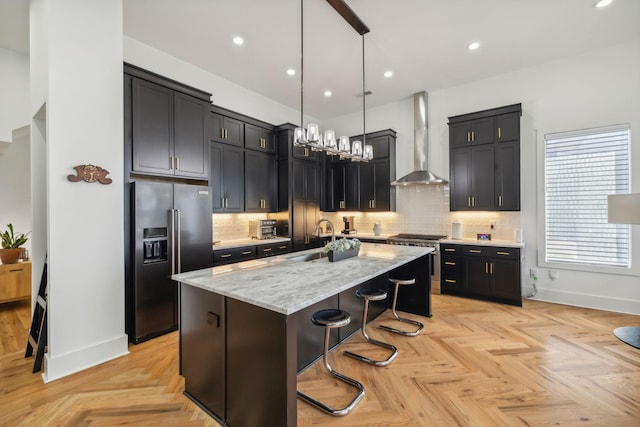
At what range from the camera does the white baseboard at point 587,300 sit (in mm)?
3629

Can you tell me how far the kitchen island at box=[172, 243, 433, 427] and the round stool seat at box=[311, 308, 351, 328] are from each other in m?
0.18

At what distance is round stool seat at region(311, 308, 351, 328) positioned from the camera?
195 centimetres

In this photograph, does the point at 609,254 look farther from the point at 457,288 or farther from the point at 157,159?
the point at 157,159

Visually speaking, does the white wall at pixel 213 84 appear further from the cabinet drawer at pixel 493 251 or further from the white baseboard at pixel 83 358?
the cabinet drawer at pixel 493 251

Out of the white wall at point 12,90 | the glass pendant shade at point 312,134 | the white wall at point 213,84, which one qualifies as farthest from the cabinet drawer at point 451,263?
the white wall at point 12,90

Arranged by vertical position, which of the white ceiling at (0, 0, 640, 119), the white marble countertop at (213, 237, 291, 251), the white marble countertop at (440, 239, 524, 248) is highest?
the white ceiling at (0, 0, 640, 119)

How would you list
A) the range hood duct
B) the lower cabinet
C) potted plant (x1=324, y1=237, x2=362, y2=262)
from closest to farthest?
potted plant (x1=324, y1=237, x2=362, y2=262), the lower cabinet, the range hood duct

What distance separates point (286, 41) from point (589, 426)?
449 centimetres


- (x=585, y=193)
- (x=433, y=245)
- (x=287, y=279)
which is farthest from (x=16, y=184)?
(x=585, y=193)

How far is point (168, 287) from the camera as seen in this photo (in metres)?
3.20

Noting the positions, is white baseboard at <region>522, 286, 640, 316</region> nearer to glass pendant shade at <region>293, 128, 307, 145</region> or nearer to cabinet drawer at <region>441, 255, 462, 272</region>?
cabinet drawer at <region>441, 255, 462, 272</region>

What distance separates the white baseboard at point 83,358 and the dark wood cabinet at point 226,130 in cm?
268

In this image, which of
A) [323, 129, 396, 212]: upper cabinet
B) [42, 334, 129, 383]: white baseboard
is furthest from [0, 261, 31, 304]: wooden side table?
[323, 129, 396, 212]: upper cabinet

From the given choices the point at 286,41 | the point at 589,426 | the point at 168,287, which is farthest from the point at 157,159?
the point at 589,426
